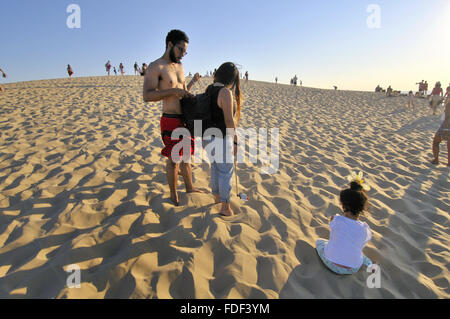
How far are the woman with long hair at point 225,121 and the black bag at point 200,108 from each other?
0.07ft

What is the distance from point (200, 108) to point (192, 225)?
1.16m

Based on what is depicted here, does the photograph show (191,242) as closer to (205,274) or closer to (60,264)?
(205,274)

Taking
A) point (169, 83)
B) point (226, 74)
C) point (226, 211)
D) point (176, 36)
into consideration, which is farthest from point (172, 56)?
point (226, 211)

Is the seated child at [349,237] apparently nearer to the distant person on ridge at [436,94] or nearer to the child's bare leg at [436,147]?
the child's bare leg at [436,147]

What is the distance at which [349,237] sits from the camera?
5.65 ft

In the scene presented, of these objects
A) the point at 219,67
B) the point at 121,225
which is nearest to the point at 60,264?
the point at 121,225

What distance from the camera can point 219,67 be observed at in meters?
2.05

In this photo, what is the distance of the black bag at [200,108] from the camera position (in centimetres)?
200

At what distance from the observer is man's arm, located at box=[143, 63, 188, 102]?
79.8 inches

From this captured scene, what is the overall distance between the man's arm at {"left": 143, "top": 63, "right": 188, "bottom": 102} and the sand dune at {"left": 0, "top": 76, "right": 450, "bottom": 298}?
3.90ft

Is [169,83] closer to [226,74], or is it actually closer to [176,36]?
[176,36]

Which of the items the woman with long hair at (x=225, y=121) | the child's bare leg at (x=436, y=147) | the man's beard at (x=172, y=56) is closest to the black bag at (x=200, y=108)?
the woman with long hair at (x=225, y=121)

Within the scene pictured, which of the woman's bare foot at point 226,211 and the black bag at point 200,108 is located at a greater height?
the black bag at point 200,108

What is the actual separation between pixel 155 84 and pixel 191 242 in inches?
59.4
